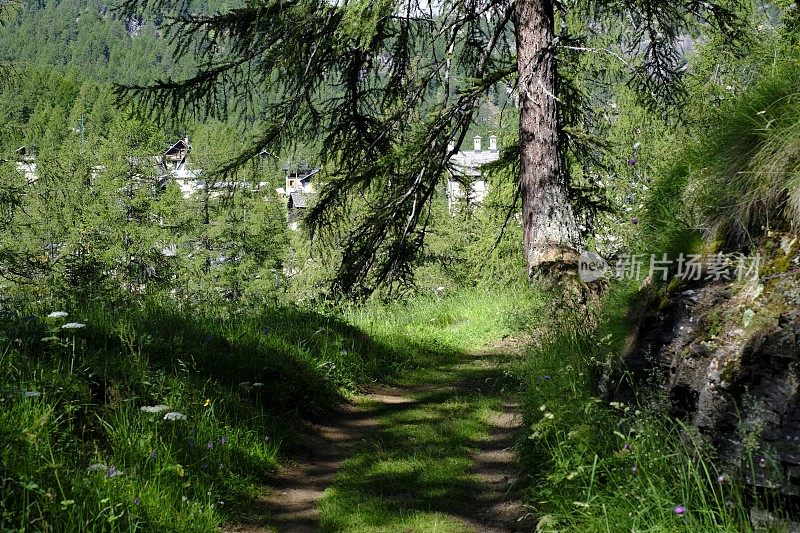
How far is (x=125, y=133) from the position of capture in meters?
52.6

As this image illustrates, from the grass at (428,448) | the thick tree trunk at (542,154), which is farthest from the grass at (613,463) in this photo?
the thick tree trunk at (542,154)

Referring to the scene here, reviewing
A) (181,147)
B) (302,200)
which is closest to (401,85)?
(302,200)

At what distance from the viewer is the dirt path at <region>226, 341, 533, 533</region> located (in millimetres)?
4766

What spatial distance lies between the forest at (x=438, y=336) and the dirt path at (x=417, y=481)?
0.11 feet

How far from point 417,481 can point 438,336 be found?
6533mm

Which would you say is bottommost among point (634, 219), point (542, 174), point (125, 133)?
point (634, 219)

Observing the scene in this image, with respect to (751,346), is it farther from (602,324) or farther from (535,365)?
(535,365)

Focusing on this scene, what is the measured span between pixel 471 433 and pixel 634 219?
249 centimetres

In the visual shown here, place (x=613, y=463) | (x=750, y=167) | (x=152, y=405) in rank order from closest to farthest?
(x=613, y=463), (x=750, y=167), (x=152, y=405)

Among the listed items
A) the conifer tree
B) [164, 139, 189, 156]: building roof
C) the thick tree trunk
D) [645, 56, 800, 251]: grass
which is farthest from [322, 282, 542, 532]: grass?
[164, 139, 189, 156]: building roof

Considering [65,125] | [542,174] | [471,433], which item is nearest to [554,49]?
[542,174]

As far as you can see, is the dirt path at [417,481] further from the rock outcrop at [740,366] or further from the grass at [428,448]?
the rock outcrop at [740,366]

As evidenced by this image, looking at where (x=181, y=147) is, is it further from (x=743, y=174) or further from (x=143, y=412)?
(x=743, y=174)

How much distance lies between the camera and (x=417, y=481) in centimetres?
539
